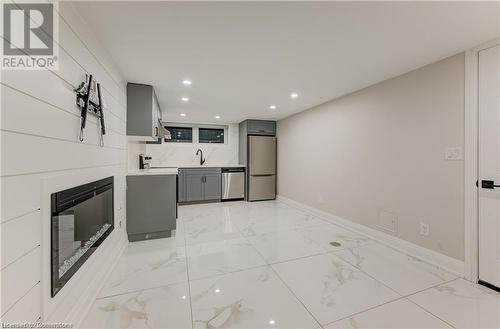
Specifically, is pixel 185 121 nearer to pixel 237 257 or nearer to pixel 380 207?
pixel 237 257

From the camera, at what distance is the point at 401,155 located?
2488 mm

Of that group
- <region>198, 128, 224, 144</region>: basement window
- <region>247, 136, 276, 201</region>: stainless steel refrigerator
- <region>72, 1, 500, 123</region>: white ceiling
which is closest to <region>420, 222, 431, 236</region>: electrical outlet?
<region>72, 1, 500, 123</region>: white ceiling

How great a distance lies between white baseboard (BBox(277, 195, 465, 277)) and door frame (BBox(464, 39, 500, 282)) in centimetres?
10

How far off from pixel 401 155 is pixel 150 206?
3394mm

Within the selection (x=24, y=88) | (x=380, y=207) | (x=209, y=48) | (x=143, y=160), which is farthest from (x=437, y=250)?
(x=143, y=160)

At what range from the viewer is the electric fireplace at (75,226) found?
→ 3.82 feet

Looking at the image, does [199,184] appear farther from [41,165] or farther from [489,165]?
[489,165]

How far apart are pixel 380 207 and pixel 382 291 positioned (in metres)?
1.31

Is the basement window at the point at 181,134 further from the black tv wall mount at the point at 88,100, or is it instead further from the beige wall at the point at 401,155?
the black tv wall mount at the point at 88,100

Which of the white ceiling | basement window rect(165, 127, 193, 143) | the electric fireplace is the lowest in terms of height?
the electric fireplace

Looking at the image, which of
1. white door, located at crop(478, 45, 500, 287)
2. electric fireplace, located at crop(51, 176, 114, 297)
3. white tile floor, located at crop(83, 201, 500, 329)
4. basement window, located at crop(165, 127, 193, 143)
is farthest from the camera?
basement window, located at crop(165, 127, 193, 143)

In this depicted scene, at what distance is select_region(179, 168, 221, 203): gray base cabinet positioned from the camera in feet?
16.1

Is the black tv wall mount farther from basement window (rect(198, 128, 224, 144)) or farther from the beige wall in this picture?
basement window (rect(198, 128, 224, 144))

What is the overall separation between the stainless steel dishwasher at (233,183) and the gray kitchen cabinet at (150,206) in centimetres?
235
